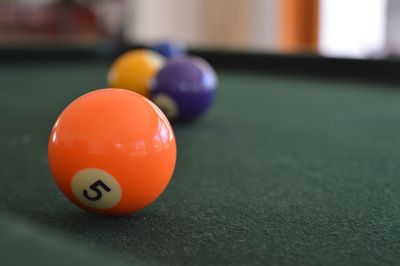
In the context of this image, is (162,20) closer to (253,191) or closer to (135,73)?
(135,73)

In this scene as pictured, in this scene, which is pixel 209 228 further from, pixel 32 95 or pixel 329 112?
pixel 32 95

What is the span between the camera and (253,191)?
52.4 inches

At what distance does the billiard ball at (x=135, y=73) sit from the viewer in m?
2.40

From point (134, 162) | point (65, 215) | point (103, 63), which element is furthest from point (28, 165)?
point (103, 63)

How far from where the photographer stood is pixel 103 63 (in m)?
4.23

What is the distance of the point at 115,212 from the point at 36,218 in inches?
5.9

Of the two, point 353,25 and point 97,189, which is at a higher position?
point 97,189

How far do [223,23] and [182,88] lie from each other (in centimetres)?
470

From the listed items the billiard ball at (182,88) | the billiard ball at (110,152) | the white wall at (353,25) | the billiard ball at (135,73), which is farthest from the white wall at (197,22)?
the billiard ball at (110,152)

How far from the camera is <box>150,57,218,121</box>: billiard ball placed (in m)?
2.11

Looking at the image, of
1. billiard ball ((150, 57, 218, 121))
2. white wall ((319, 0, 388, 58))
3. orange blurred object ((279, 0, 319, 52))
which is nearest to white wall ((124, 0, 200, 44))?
orange blurred object ((279, 0, 319, 52))

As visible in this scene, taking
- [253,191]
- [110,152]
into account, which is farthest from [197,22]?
[110,152]

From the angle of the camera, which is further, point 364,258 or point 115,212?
point 115,212

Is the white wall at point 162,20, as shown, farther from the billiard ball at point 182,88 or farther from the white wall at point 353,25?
the billiard ball at point 182,88
